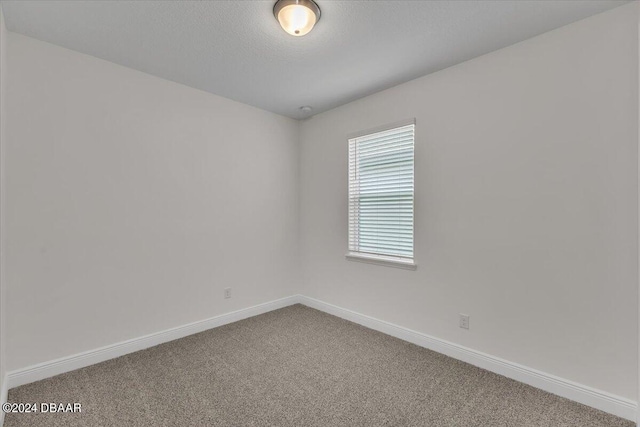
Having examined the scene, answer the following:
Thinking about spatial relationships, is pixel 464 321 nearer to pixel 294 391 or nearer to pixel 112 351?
pixel 294 391

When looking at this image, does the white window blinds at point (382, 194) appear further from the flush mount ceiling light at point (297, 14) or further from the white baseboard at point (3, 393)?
the white baseboard at point (3, 393)

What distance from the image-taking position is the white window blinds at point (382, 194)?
9.58 feet

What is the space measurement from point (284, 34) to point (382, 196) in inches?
68.8

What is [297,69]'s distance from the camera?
2.61m

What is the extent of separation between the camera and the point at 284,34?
212cm

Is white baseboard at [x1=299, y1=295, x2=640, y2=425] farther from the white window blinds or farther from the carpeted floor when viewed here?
the white window blinds

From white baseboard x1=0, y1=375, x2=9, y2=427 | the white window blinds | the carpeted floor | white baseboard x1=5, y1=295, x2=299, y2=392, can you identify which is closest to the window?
the white window blinds

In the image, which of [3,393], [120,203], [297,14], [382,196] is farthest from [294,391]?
[297,14]

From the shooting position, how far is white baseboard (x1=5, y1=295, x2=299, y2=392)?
2.12 m

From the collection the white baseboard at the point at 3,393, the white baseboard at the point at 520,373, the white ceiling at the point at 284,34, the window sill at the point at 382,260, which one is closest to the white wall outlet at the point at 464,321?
the white baseboard at the point at 520,373

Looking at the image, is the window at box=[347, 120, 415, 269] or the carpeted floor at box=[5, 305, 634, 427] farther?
the window at box=[347, 120, 415, 269]

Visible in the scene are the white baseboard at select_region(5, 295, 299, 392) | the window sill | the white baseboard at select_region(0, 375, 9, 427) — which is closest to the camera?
the white baseboard at select_region(0, 375, 9, 427)

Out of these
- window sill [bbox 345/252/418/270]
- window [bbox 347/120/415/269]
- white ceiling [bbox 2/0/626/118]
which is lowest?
window sill [bbox 345/252/418/270]

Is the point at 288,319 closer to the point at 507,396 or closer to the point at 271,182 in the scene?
the point at 271,182
